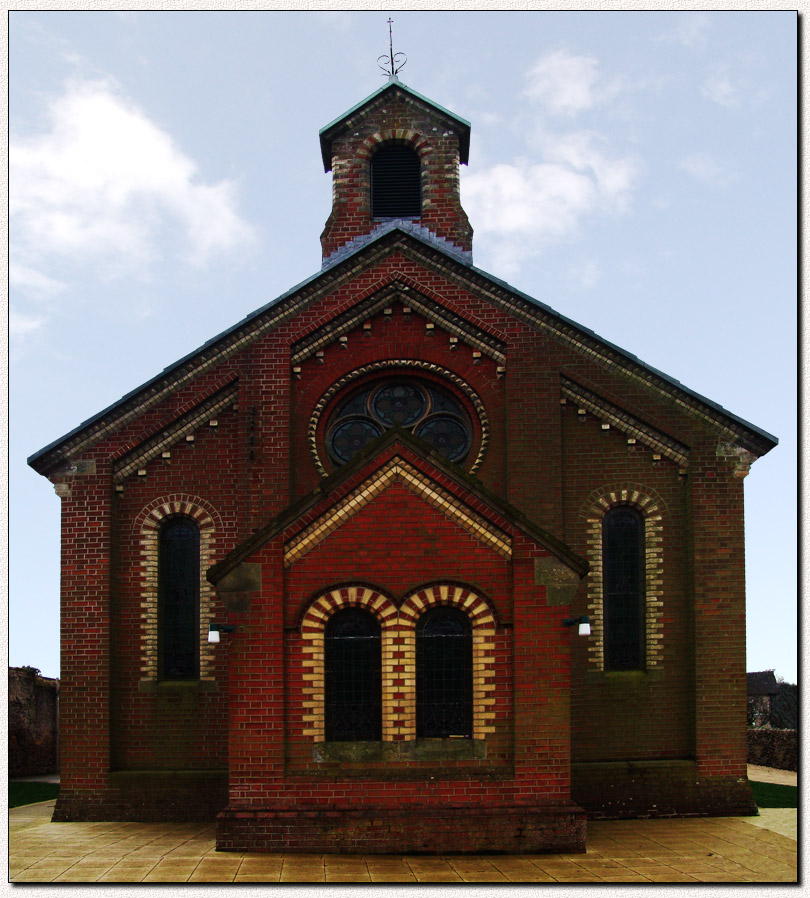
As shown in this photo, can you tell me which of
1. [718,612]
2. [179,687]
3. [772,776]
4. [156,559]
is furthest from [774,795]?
[156,559]

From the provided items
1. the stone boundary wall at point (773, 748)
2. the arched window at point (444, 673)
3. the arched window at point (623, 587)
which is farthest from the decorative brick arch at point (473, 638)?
the stone boundary wall at point (773, 748)

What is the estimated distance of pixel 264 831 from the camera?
12523 mm

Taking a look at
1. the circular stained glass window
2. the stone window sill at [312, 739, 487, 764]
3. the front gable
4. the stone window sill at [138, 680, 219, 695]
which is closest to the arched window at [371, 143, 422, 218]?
the circular stained glass window

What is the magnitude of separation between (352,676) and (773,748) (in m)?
18.5

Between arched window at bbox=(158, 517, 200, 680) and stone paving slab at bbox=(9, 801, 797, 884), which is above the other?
arched window at bbox=(158, 517, 200, 680)

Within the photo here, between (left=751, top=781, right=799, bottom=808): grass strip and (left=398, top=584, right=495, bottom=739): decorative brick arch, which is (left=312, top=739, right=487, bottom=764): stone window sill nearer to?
(left=398, top=584, right=495, bottom=739): decorative brick arch

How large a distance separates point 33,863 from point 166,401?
7.33 metres

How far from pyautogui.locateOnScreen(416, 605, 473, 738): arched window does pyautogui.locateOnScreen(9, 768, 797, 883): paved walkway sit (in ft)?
5.41

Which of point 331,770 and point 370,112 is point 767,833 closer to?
point 331,770

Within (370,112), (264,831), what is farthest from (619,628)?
(370,112)

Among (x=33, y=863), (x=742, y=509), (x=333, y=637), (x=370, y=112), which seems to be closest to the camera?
(x=33, y=863)

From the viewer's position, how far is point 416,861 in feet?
39.6

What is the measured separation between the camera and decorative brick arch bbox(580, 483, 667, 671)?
624 inches

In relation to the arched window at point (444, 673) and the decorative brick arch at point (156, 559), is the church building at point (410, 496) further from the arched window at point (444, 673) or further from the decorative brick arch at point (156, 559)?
the arched window at point (444, 673)
